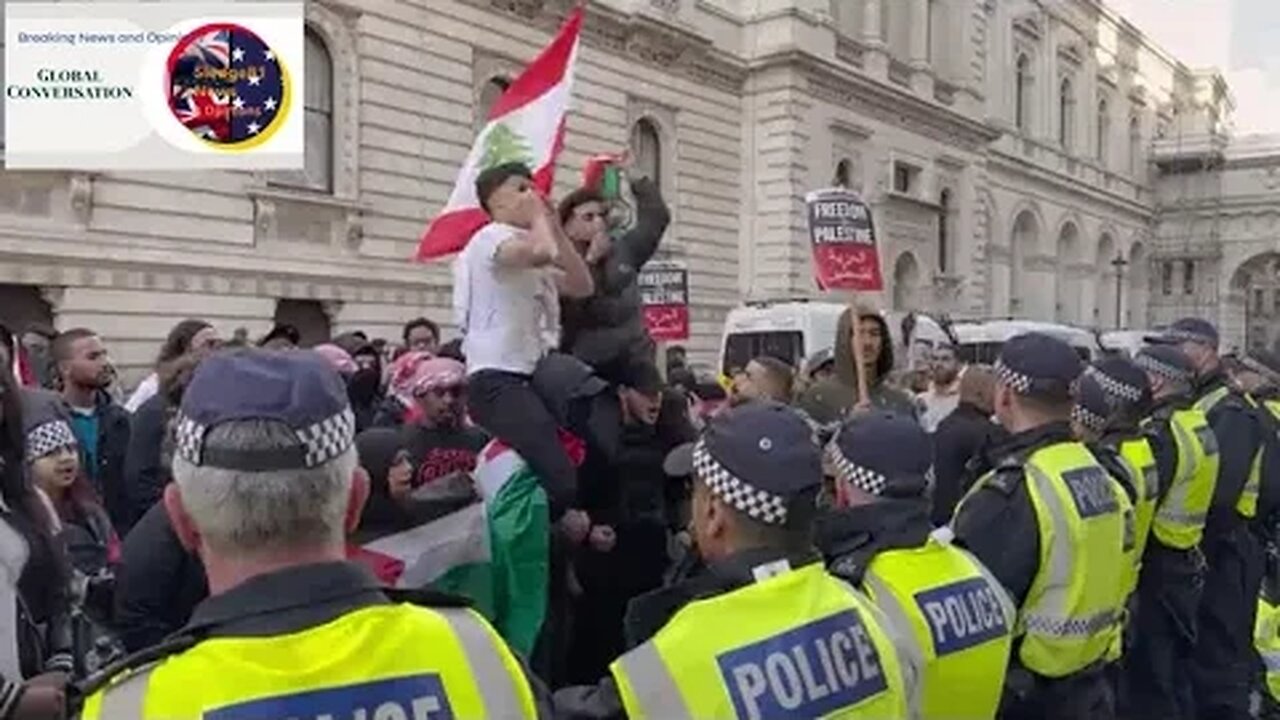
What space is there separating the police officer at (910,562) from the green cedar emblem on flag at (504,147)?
2299mm

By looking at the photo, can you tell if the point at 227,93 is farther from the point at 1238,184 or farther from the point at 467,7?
the point at 1238,184

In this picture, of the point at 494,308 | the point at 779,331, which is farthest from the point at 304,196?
the point at 494,308

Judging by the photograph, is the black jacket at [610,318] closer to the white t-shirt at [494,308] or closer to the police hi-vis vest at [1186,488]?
the white t-shirt at [494,308]

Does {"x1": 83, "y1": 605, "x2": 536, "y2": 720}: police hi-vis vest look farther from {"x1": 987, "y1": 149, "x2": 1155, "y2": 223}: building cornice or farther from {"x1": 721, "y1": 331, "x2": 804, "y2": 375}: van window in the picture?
{"x1": 987, "y1": 149, "x2": 1155, "y2": 223}: building cornice

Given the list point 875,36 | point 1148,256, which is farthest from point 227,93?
point 1148,256

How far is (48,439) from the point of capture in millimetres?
4184

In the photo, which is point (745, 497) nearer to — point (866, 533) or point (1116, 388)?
point (866, 533)

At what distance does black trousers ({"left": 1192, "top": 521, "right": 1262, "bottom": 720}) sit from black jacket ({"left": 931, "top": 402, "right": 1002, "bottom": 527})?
5.40 feet

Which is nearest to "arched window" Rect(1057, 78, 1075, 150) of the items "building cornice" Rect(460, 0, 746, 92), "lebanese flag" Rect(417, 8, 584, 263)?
"building cornice" Rect(460, 0, 746, 92)

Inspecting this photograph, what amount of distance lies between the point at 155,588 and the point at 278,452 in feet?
6.68

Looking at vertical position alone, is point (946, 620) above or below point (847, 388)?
below

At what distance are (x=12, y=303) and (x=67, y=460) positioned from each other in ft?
38.6

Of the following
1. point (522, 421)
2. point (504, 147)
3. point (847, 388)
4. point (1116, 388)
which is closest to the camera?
point (522, 421)

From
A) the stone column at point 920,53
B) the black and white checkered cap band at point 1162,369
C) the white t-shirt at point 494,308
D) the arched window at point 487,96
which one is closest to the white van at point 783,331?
the arched window at point 487,96
